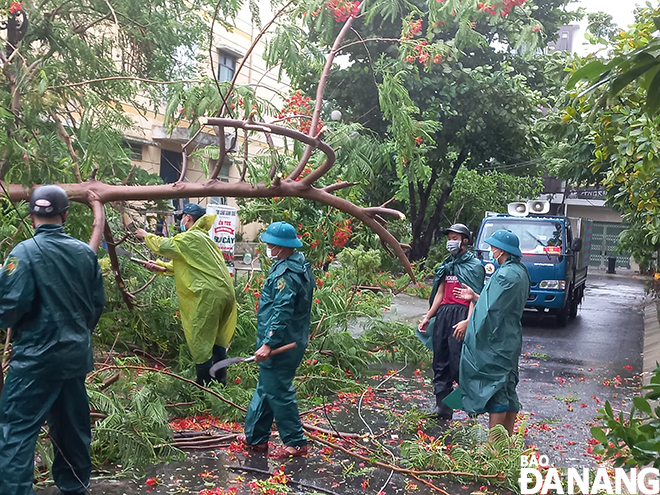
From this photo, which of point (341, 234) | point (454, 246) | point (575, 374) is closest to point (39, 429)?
point (454, 246)

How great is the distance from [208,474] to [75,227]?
2471 mm

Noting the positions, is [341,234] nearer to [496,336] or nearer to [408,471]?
[496,336]

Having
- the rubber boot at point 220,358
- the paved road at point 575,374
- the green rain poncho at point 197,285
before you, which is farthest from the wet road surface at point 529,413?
the green rain poncho at point 197,285

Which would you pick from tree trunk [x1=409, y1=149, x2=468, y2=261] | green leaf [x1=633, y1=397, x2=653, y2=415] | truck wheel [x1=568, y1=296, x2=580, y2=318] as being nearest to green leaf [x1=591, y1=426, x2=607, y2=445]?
green leaf [x1=633, y1=397, x2=653, y2=415]

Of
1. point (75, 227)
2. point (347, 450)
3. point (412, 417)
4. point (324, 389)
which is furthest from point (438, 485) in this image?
point (75, 227)

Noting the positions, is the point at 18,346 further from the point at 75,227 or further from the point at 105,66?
the point at 105,66

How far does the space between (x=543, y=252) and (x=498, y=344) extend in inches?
363

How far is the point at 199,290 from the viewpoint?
244 inches

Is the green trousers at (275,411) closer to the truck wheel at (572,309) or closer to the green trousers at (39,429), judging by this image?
the green trousers at (39,429)

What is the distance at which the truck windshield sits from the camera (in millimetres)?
13992

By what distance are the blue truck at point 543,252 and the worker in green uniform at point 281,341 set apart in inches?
328

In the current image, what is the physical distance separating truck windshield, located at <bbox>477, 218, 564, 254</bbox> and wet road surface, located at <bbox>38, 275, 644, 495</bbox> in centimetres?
171

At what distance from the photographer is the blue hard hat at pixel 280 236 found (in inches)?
205

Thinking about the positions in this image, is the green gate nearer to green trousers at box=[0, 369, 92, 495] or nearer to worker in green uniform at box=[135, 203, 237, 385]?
worker in green uniform at box=[135, 203, 237, 385]
